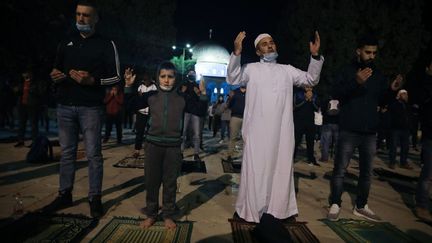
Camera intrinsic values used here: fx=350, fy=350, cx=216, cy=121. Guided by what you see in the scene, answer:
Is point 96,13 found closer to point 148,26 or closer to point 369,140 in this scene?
point 369,140

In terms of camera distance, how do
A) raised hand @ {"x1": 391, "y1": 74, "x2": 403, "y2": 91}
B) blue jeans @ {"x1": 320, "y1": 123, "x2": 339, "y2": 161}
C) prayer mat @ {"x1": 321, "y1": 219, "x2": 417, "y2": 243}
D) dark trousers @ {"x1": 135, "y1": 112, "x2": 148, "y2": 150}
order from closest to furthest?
prayer mat @ {"x1": 321, "y1": 219, "x2": 417, "y2": 243} → raised hand @ {"x1": 391, "y1": 74, "x2": 403, "y2": 91} → dark trousers @ {"x1": 135, "y1": 112, "x2": 148, "y2": 150} → blue jeans @ {"x1": 320, "y1": 123, "x2": 339, "y2": 161}

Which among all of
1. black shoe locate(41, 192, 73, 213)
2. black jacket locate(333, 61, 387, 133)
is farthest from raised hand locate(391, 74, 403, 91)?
black shoe locate(41, 192, 73, 213)

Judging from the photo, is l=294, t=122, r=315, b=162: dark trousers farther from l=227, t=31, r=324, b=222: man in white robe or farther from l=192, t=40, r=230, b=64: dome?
l=192, t=40, r=230, b=64: dome

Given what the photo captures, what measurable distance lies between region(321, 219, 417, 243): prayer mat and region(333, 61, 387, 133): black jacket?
131 cm

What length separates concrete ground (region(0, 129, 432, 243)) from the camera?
15.1ft

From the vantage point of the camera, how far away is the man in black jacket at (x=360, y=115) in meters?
5.00

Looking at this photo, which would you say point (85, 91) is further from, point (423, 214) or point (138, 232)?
point (423, 214)

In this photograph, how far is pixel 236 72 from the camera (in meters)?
4.45

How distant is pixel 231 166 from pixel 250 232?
4.82 meters

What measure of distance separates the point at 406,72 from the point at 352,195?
91.7 ft

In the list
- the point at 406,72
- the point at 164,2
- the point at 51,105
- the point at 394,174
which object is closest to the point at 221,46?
the point at 164,2

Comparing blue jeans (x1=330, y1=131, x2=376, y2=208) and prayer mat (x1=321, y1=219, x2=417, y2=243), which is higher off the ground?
blue jeans (x1=330, y1=131, x2=376, y2=208)

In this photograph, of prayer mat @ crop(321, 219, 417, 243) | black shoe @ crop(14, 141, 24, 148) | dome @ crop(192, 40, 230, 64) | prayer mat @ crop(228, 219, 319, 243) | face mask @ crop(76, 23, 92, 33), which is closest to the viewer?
prayer mat @ crop(228, 219, 319, 243)

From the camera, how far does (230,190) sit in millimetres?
6328
